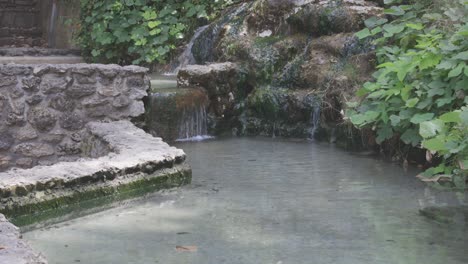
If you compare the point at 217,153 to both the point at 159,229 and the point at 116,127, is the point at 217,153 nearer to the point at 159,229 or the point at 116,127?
the point at 116,127

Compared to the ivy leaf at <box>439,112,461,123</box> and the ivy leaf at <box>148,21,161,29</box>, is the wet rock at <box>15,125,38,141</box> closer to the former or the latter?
the ivy leaf at <box>439,112,461,123</box>

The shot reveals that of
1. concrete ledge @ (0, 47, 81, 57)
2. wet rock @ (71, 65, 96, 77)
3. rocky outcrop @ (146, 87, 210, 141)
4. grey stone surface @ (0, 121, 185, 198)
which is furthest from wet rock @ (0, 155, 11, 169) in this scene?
concrete ledge @ (0, 47, 81, 57)

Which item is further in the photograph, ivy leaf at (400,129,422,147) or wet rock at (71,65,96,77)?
wet rock at (71,65,96,77)

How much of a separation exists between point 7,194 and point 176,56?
7.00 metres

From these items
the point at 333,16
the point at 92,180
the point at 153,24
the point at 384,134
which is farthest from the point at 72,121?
the point at 153,24

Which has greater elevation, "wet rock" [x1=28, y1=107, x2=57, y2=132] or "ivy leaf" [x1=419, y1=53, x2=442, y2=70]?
"ivy leaf" [x1=419, y1=53, x2=442, y2=70]

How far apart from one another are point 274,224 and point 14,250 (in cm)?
159

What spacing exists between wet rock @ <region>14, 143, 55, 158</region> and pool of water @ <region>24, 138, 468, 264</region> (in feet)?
4.62

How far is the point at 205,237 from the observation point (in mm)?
3676

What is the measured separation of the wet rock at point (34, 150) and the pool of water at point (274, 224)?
4.62 ft

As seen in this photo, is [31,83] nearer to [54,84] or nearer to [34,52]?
[54,84]

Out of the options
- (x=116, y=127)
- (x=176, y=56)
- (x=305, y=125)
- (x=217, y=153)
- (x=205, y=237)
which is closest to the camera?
(x=205, y=237)

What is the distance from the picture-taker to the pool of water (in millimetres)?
3385

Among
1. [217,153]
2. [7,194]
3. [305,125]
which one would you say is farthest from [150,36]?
[7,194]
